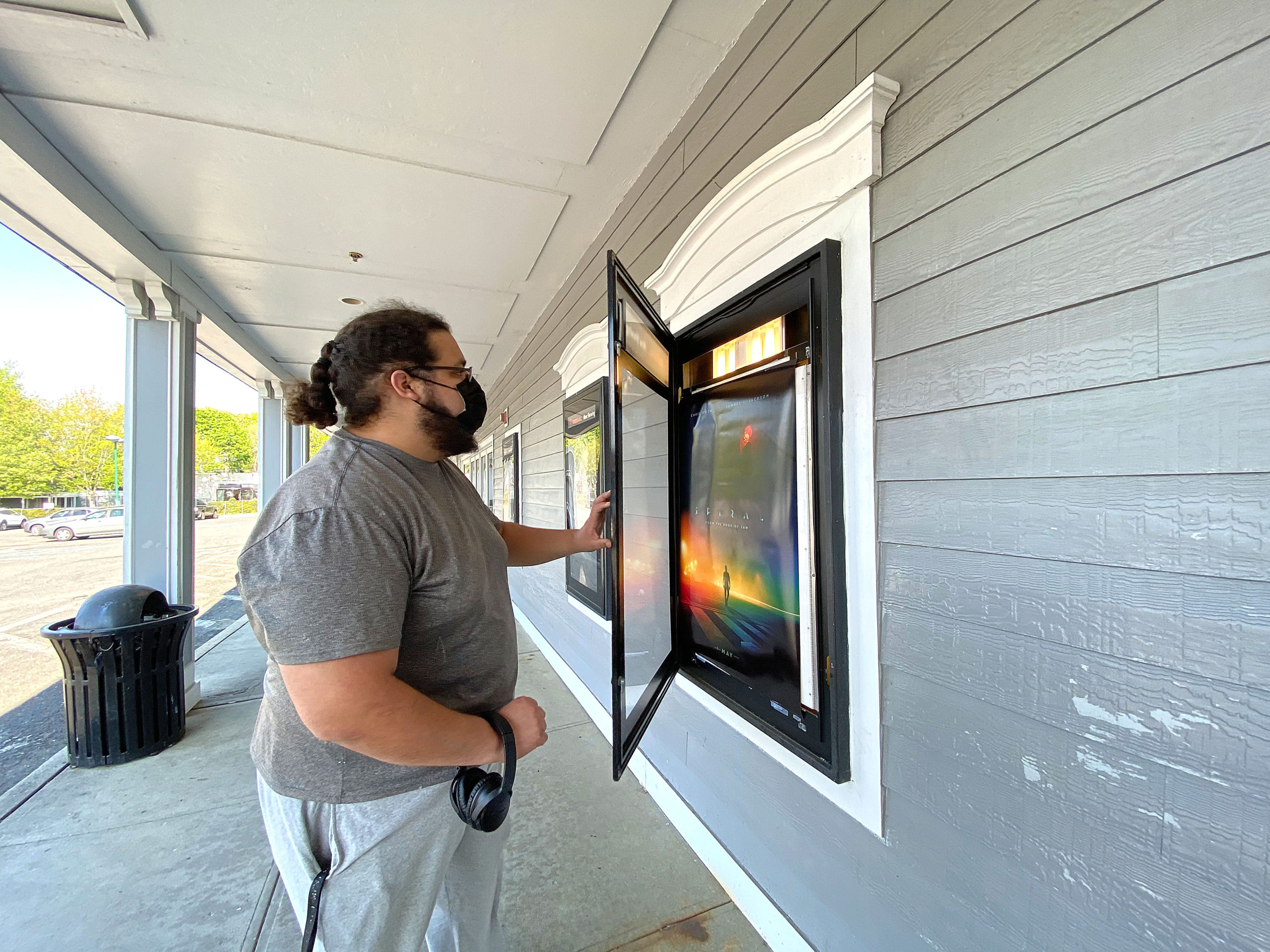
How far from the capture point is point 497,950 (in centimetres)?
136

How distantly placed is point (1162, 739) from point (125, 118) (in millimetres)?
3798

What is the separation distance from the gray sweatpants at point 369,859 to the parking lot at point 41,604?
244 centimetres

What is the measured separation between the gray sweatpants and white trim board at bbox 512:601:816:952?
806 mm

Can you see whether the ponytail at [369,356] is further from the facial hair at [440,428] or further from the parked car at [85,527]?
the parked car at [85,527]

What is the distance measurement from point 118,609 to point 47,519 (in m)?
16.3

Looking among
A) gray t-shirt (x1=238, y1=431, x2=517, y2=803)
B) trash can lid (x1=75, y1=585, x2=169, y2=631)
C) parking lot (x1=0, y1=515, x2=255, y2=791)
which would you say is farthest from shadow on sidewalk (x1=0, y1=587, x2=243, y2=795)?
gray t-shirt (x1=238, y1=431, x2=517, y2=803)

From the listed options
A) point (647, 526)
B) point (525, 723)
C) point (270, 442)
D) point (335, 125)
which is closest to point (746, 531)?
point (647, 526)

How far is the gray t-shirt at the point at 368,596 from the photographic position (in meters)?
0.87

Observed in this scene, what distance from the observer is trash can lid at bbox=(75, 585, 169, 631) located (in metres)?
3.00

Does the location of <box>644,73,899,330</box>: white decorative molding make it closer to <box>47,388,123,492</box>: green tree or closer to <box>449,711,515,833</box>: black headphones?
<box>449,711,515,833</box>: black headphones

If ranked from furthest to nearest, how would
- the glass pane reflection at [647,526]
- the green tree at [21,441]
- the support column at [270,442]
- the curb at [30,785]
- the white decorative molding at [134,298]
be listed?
the support column at [270,442]
the green tree at [21,441]
the white decorative molding at [134,298]
the curb at [30,785]
the glass pane reflection at [647,526]

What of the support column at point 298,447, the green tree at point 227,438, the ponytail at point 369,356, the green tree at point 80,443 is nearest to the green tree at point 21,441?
the green tree at point 80,443

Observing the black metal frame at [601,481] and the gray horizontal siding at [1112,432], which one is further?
the black metal frame at [601,481]

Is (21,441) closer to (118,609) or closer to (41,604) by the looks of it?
(41,604)
